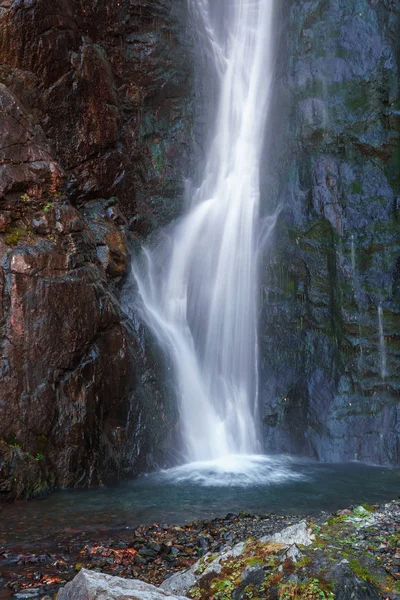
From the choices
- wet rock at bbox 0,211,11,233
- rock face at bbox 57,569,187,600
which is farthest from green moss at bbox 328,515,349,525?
wet rock at bbox 0,211,11,233

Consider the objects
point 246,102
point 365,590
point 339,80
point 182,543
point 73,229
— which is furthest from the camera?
point 246,102

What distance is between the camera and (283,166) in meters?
15.9

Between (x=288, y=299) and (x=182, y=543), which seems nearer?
(x=182, y=543)

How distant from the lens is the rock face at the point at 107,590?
2.98m

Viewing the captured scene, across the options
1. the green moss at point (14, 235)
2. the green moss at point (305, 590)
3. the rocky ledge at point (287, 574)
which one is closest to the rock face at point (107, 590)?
the rocky ledge at point (287, 574)

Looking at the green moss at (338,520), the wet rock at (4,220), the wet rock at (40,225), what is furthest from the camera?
the wet rock at (40,225)

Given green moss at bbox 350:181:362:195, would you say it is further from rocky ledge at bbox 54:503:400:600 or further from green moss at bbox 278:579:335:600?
green moss at bbox 278:579:335:600

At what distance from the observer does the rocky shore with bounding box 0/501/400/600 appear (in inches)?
143

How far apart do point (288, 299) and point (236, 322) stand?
4.89 feet

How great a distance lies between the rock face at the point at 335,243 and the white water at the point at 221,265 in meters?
0.58

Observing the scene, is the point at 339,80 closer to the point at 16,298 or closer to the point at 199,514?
the point at 16,298

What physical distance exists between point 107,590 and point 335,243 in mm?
12730

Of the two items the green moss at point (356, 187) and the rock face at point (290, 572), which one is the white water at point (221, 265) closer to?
the green moss at point (356, 187)

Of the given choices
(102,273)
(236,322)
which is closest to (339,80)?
(236,322)
